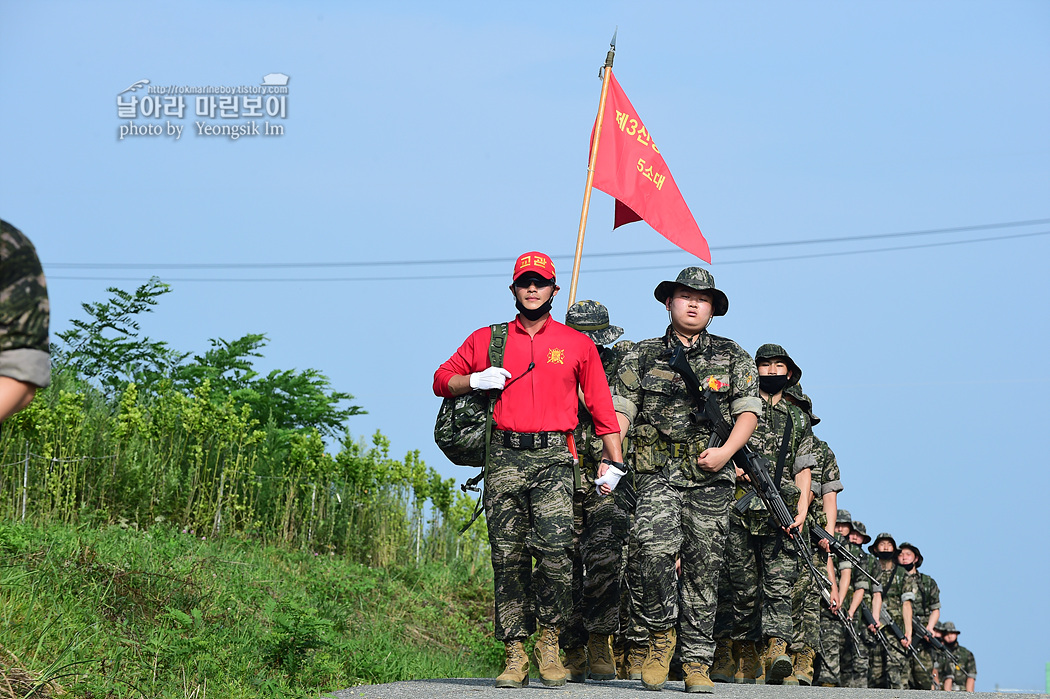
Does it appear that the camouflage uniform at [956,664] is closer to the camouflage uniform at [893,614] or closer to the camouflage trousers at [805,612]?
the camouflage uniform at [893,614]

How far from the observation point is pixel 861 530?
17672 mm

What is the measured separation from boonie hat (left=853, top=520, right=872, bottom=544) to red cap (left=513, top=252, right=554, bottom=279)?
36.9 feet

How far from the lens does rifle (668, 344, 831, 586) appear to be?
26.8ft

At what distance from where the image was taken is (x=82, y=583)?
8172mm

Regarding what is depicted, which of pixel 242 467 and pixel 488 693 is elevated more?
pixel 242 467

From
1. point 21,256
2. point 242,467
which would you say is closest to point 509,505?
point 21,256

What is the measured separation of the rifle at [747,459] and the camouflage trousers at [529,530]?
1.17 m

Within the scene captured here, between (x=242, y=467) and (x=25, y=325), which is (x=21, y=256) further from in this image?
(x=242, y=467)

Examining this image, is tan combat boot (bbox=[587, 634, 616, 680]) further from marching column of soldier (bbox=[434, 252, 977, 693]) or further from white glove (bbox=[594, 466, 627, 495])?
white glove (bbox=[594, 466, 627, 495])

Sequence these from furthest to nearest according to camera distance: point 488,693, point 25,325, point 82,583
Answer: point 82,583
point 488,693
point 25,325

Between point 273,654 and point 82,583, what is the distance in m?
1.47

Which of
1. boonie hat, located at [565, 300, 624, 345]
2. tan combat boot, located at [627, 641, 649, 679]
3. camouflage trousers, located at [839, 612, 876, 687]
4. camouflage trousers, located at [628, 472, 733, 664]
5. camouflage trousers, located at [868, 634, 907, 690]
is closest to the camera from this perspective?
camouflage trousers, located at [628, 472, 733, 664]

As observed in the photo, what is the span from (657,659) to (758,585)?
2.64 metres

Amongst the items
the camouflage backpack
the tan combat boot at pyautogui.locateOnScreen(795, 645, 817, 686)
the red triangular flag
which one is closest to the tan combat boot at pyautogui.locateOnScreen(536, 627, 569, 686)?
the camouflage backpack
